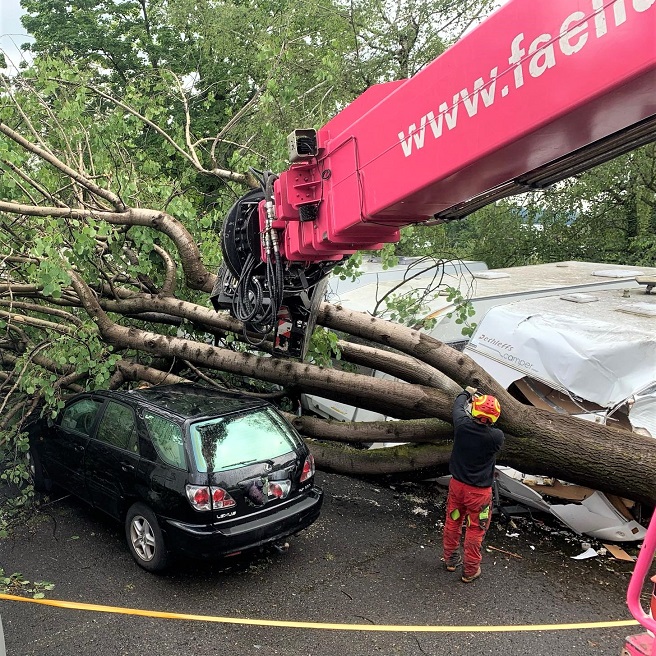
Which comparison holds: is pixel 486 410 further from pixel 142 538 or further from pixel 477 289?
pixel 477 289

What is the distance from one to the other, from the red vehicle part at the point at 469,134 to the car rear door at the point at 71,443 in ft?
8.50

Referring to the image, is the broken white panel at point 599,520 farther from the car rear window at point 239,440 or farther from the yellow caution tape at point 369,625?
the car rear window at point 239,440

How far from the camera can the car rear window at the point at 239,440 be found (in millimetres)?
4957

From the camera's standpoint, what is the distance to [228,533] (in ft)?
15.6

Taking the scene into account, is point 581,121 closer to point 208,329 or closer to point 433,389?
point 433,389

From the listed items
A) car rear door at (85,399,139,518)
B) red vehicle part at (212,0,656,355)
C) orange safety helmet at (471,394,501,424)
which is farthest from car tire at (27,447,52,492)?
orange safety helmet at (471,394,501,424)

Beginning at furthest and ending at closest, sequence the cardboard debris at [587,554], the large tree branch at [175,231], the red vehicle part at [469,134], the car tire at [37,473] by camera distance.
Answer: the car tire at [37,473] < the large tree branch at [175,231] < the cardboard debris at [587,554] < the red vehicle part at [469,134]

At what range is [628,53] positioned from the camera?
2064mm

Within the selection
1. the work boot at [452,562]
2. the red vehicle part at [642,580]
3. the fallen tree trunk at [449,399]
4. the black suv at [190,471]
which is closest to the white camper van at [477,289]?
the fallen tree trunk at [449,399]

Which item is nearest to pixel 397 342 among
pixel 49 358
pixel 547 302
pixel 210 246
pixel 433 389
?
Result: pixel 433 389

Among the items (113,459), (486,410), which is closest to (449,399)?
(486,410)

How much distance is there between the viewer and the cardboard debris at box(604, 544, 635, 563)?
5.57 meters

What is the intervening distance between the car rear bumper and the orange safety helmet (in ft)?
5.71

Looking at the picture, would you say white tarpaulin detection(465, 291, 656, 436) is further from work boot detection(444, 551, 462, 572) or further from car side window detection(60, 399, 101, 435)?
car side window detection(60, 399, 101, 435)
